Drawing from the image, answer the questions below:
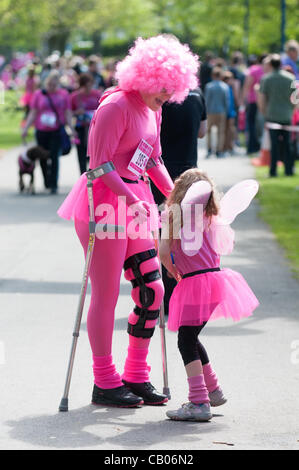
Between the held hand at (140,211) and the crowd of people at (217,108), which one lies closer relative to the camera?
the held hand at (140,211)

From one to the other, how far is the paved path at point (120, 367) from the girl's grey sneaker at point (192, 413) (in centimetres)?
4

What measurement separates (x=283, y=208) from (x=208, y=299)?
957 centimetres

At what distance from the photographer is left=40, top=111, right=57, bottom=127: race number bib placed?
1627cm

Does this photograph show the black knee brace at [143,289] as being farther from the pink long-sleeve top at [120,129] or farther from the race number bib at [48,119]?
the race number bib at [48,119]

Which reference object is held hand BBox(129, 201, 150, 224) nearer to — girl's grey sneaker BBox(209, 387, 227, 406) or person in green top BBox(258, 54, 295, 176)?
girl's grey sneaker BBox(209, 387, 227, 406)

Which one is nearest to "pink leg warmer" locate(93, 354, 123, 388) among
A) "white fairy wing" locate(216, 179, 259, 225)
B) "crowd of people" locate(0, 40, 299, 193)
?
"white fairy wing" locate(216, 179, 259, 225)

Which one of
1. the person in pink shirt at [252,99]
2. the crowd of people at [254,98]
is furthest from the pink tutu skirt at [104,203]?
the person in pink shirt at [252,99]

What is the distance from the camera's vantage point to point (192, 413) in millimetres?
5379

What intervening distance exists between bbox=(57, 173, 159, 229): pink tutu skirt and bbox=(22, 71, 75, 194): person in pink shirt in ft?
33.0

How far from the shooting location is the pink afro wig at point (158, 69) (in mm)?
5453

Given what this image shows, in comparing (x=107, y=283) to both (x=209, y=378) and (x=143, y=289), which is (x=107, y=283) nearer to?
(x=143, y=289)

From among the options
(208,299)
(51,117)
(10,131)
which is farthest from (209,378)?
(10,131)

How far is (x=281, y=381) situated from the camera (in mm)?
6160
